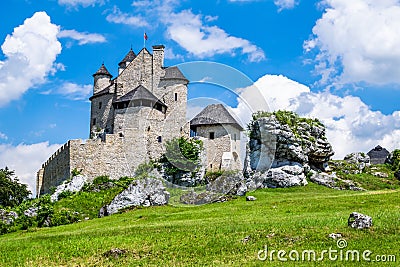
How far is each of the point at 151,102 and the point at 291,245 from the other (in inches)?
1424

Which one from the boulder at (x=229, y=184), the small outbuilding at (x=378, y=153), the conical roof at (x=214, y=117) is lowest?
the boulder at (x=229, y=184)

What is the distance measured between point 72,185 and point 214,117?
1795 cm


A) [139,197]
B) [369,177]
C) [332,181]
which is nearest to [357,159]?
[369,177]

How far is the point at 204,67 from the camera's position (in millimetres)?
35781

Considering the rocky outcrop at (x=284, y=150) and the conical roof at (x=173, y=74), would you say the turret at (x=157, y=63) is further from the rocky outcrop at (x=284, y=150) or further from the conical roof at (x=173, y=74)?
the rocky outcrop at (x=284, y=150)

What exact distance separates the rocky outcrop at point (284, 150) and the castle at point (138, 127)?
23.7 feet

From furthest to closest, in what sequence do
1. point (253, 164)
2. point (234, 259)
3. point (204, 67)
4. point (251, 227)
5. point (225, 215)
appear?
point (253, 164), point (204, 67), point (225, 215), point (251, 227), point (234, 259)

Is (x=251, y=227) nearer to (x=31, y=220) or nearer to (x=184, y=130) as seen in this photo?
(x=31, y=220)

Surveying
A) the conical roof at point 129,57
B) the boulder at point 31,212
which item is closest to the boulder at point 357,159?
the conical roof at point 129,57

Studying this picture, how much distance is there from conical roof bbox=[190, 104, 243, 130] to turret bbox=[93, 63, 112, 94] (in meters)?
13.4

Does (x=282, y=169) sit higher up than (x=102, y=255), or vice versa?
(x=282, y=169)

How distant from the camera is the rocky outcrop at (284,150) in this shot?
42.2 meters

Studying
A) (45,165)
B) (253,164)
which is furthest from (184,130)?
(45,165)

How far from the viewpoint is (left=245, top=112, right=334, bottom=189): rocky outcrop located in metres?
42.2
